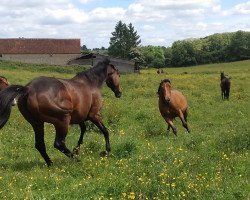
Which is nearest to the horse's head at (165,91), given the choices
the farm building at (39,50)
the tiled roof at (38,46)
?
the farm building at (39,50)

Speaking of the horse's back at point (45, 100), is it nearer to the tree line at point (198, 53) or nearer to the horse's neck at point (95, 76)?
the horse's neck at point (95, 76)

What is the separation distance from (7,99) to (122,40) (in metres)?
112

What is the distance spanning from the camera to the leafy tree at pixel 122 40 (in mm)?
117062

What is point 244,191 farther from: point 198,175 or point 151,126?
point 151,126

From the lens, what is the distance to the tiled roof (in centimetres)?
8738

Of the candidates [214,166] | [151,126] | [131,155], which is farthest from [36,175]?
[151,126]

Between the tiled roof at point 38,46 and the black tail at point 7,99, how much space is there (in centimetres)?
8088

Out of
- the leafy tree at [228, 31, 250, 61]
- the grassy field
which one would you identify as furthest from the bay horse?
the leafy tree at [228, 31, 250, 61]

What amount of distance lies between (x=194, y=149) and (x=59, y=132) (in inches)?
149

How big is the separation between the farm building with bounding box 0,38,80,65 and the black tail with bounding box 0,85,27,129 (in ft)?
263

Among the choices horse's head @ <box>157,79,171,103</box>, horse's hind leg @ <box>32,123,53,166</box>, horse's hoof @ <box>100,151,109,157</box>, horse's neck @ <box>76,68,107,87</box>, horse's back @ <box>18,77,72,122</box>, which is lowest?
horse's hoof @ <box>100,151,109,157</box>

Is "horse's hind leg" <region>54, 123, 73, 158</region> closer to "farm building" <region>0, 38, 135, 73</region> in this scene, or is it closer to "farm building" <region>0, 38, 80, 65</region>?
"farm building" <region>0, 38, 135, 73</region>

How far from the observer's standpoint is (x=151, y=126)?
15.4 metres

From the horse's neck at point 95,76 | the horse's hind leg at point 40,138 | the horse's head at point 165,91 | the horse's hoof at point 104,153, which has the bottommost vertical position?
the horse's hoof at point 104,153
